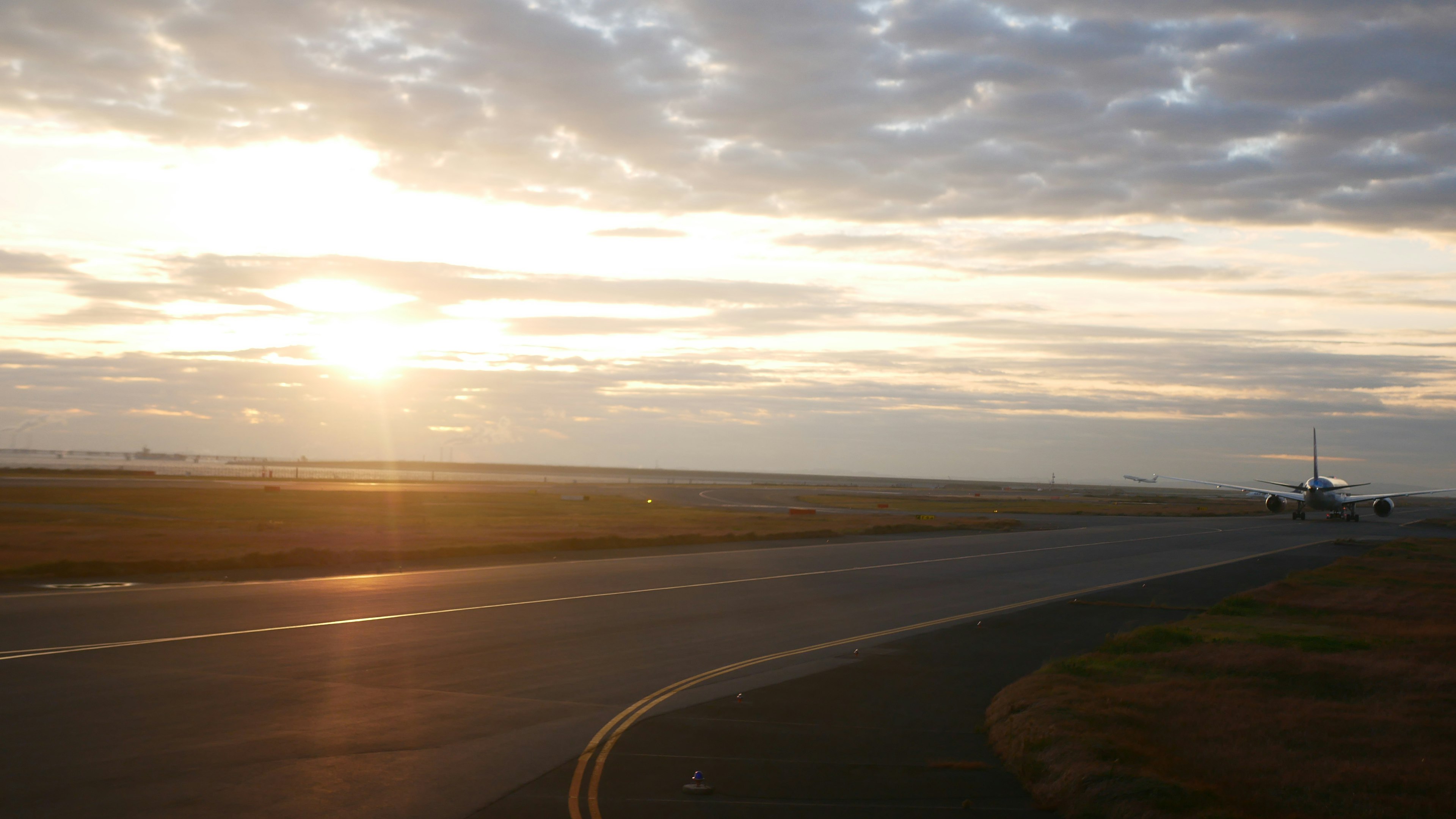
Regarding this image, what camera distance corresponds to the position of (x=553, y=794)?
9883 millimetres

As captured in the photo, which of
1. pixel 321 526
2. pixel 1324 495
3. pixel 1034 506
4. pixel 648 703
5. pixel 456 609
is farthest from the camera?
pixel 1034 506

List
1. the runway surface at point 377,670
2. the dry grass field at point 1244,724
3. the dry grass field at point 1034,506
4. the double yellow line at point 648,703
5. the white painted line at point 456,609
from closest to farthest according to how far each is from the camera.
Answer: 1. the dry grass field at point 1244,724
2. the double yellow line at point 648,703
3. the runway surface at point 377,670
4. the white painted line at point 456,609
5. the dry grass field at point 1034,506

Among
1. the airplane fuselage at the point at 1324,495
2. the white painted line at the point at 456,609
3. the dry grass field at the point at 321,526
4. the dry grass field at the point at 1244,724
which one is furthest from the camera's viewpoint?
the airplane fuselage at the point at 1324,495

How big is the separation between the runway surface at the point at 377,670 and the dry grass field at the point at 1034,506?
232ft

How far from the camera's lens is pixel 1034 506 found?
12269 centimetres

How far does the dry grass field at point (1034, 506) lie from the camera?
103 metres

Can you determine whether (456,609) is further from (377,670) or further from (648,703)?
(648,703)

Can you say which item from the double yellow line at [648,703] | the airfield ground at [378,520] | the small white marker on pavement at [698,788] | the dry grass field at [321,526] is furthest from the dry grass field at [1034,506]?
the small white marker on pavement at [698,788]

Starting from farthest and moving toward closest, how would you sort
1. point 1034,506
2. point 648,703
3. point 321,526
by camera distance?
point 1034,506 → point 321,526 → point 648,703

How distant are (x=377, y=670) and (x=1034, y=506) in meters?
117

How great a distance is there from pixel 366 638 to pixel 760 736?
10.1m

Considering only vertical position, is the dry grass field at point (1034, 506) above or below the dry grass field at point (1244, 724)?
below

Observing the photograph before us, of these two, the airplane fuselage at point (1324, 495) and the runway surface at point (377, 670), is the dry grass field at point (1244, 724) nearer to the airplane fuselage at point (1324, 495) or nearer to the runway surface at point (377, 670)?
the runway surface at point (377, 670)

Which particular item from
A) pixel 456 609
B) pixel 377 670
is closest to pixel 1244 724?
pixel 377 670
